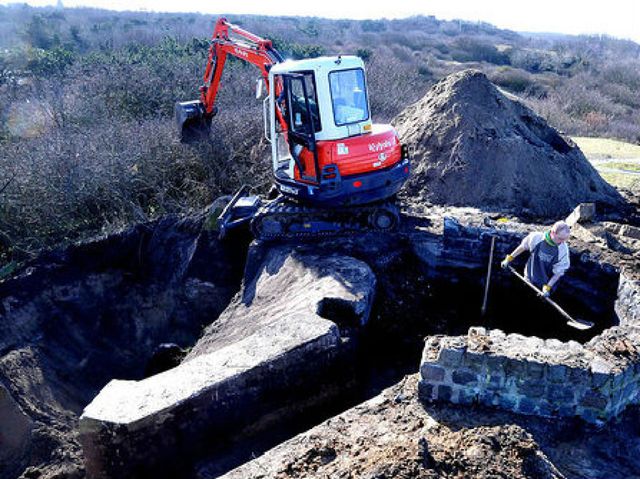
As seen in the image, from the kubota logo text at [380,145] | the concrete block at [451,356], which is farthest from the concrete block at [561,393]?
the kubota logo text at [380,145]

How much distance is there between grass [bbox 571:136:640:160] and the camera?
789 inches

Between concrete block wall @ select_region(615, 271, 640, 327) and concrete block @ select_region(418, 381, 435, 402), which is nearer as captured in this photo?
concrete block @ select_region(418, 381, 435, 402)

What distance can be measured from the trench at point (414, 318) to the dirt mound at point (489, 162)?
325 cm

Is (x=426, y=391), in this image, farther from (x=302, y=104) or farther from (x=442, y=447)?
(x=302, y=104)

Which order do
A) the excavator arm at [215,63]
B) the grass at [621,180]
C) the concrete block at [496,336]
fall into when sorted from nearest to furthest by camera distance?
the concrete block at [496,336]
the excavator arm at [215,63]
the grass at [621,180]

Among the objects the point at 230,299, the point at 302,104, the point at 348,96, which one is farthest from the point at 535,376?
the point at 230,299

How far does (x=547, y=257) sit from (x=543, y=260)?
0.22 ft

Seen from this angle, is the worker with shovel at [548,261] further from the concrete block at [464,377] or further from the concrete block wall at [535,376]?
the concrete block at [464,377]

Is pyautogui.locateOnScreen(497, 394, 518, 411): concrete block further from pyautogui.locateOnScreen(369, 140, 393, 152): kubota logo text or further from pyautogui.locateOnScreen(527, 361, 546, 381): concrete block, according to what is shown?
pyautogui.locateOnScreen(369, 140, 393, 152): kubota logo text

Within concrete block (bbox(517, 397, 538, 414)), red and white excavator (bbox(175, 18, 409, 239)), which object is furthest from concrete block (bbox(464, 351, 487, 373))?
red and white excavator (bbox(175, 18, 409, 239))

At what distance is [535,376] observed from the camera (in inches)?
180

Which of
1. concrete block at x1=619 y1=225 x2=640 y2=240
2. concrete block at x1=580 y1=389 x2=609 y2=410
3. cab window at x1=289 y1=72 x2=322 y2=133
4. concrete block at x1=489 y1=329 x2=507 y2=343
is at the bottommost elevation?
concrete block at x1=619 y1=225 x2=640 y2=240

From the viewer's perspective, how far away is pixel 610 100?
31969 mm

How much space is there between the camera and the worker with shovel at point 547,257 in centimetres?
629
